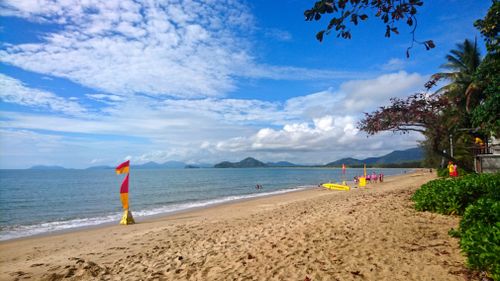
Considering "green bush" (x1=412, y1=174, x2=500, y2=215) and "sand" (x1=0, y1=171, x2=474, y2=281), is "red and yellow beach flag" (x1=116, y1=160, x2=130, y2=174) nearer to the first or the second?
"sand" (x1=0, y1=171, x2=474, y2=281)

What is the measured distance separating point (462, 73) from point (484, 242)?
28.1m

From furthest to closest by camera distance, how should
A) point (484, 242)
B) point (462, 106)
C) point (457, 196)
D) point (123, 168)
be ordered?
point (462, 106)
point (123, 168)
point (457, 196)
point (484, 242)

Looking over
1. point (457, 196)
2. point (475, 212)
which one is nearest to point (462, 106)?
point (457, 196)

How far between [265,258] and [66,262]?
5163mm

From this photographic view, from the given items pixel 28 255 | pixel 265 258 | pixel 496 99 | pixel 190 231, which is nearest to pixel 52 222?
pixel 28 255

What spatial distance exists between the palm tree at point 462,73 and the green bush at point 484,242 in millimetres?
22618

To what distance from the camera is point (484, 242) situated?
4.35 m

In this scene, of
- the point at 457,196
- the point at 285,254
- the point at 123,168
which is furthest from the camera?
the point at 123,168

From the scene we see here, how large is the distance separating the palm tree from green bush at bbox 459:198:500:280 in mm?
22618

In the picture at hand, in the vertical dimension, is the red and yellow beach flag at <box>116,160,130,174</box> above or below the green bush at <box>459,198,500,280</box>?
above

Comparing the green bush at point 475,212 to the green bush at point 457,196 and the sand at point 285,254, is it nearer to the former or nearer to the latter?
the green bush at point 457,196

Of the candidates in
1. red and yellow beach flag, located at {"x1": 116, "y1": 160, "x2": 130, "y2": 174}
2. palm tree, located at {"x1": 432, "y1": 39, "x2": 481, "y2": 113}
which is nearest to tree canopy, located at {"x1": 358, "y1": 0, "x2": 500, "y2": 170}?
palm tree, located at {"x1": 432, "y1": 39, "x2": 481, "y2": 113}

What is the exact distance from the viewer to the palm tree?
2522 centimetres

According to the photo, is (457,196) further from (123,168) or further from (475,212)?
(123,168)
